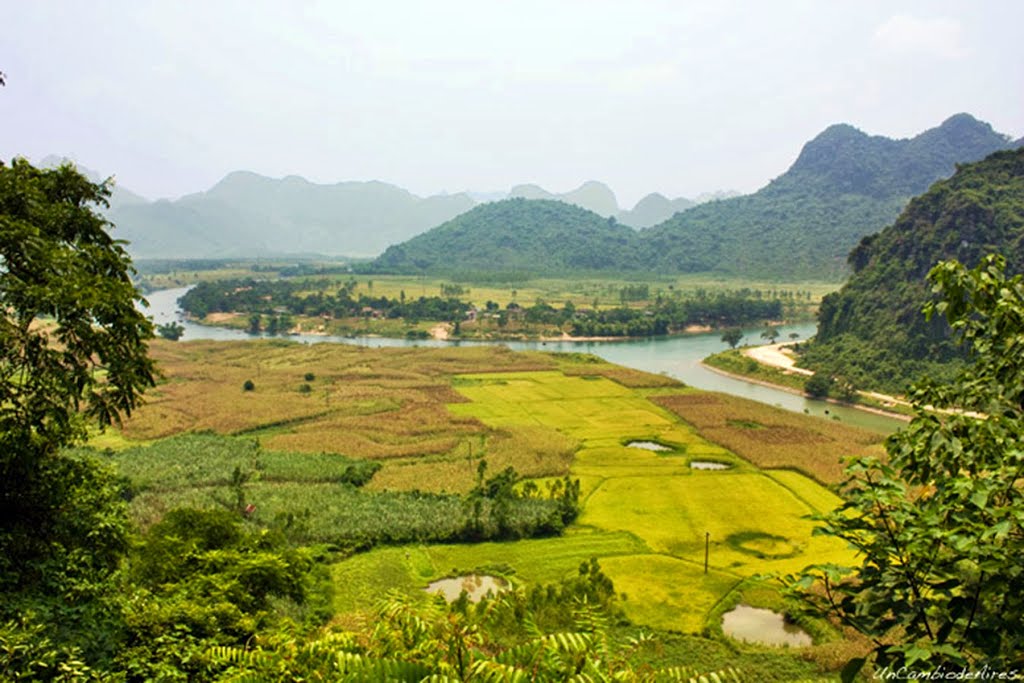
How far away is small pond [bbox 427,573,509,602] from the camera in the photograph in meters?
20.3

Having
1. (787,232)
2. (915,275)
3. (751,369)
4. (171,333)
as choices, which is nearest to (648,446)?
(751,369)

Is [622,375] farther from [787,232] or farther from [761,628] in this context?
[787,232]

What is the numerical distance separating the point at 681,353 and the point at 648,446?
40.2m

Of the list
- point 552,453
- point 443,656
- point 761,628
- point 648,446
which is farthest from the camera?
point 648,446

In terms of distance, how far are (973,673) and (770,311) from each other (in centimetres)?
10258

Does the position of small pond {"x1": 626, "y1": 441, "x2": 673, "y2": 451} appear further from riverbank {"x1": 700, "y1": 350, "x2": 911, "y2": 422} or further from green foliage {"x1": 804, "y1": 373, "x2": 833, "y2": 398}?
green foliage {"x1": 804, "y1": 373, "x2": 833, "y2": 398}

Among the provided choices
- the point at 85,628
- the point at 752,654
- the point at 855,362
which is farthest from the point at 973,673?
the point at 855,362

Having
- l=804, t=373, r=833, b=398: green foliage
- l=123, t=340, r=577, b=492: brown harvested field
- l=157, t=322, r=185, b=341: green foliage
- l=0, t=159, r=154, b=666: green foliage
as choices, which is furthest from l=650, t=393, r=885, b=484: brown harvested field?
l=157, t=322, r=185, b=341: green foliage

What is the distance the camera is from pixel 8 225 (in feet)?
22.5

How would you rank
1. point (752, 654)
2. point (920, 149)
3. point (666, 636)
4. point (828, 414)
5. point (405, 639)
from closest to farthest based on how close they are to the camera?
point (405, 639) → point (752, 654) → point (666, 636) → point (828, 414) → point (920, 149)

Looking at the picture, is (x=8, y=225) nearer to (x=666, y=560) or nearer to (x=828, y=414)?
(x=666, y=560)

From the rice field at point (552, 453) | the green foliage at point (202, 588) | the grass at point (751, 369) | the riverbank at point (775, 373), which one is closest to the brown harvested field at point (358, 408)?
the rice field at point (552, 453)

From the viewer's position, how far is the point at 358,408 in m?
46.6

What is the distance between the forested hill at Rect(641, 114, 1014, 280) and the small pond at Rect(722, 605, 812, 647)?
14258cm
